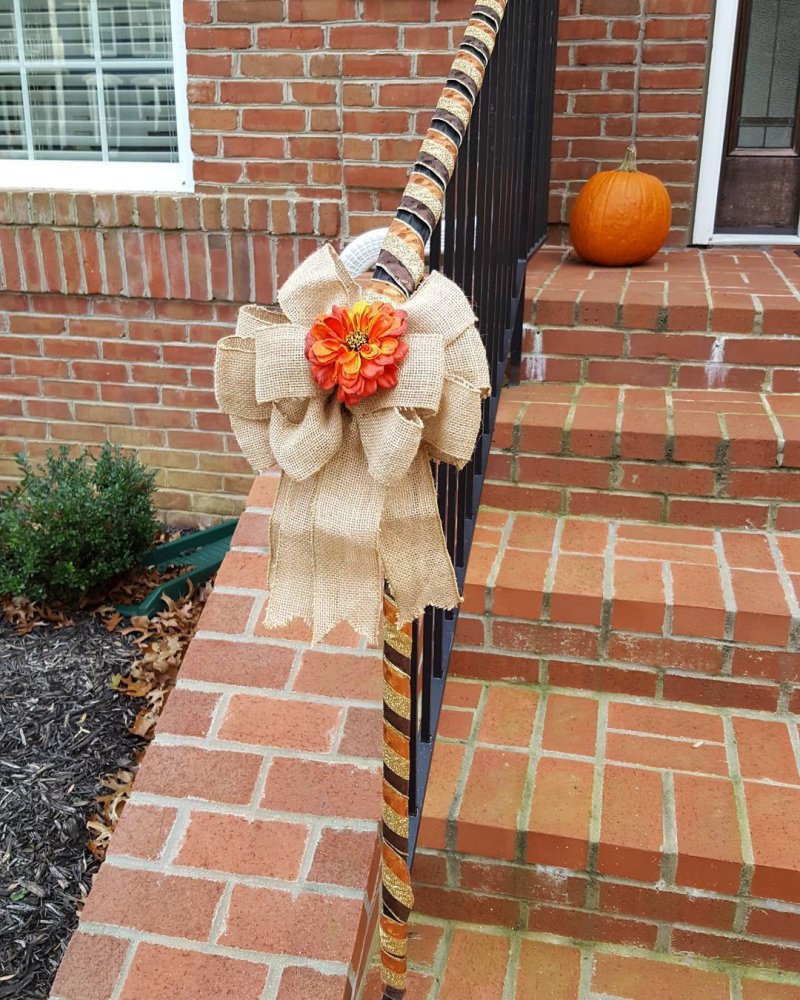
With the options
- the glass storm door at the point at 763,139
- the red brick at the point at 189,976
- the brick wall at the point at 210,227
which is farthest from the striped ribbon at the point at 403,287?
the glass storm door at the point at 763,139

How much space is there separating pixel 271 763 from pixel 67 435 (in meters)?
2.43

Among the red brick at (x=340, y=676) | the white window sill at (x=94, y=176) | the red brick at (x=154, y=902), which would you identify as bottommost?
the red brick at (x=154, y=902)

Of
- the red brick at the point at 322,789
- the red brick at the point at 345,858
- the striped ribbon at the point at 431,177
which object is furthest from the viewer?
the red brick at the point at 322,789

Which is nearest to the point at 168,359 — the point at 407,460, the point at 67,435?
the point at 67,435

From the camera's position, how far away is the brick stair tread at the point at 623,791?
170 centimetres

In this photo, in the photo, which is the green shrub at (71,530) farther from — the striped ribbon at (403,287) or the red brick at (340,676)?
the striped ribbon at (403,287)

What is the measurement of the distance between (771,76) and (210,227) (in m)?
Result: 2.36

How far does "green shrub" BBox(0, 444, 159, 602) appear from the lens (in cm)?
298

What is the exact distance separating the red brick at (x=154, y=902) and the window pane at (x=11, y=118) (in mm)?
3182

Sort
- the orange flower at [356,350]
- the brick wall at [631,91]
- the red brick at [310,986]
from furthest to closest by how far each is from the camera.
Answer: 1. the brick wall at [631,91]
2. the red brick at [310,986]
3. the orange flower at [356,350]

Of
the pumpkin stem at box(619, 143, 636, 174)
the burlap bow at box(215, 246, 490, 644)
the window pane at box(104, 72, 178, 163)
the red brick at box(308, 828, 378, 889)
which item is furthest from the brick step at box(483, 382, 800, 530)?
the window pane at box(104, 72, 178, 163)

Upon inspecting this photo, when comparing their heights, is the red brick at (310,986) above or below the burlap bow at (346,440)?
below

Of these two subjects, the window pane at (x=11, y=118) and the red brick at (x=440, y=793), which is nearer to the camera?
the red brick at (x=440, y=793)

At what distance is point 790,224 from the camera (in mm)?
3754
